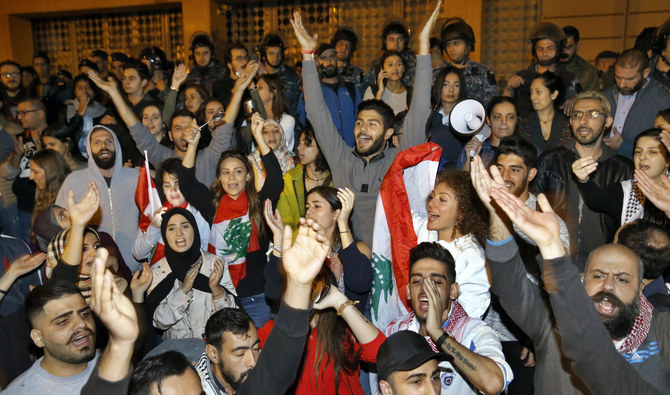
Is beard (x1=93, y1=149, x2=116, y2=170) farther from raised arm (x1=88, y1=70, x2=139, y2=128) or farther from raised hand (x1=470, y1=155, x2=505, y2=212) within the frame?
raised hand (x1=470, y1=155, x2=505, y2=212)

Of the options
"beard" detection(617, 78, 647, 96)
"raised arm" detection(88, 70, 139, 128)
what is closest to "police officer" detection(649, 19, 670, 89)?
"beard" detection(617, 78, 647, 96)

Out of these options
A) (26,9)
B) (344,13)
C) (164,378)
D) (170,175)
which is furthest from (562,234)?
(26,9)

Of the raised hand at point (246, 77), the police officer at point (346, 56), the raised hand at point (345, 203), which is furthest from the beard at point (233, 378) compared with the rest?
the police officer at point (346, 56)

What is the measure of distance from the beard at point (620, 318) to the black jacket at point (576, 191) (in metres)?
1.52

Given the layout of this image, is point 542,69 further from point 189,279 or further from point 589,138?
point 189,279

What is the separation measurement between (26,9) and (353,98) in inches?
363

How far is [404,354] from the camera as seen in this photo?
2.22 m

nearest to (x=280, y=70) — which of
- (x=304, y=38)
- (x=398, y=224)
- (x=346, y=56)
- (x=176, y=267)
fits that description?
(x=346, y=56)

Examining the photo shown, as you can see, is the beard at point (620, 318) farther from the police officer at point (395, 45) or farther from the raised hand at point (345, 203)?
the police officer at point (395, 45)

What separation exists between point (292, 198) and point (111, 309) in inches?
102

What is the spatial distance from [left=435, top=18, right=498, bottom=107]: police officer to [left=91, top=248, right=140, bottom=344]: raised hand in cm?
426

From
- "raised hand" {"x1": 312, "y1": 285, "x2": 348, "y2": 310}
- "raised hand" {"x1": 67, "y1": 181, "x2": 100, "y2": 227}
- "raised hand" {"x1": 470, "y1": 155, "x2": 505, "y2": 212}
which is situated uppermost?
"raised hand" {"x1": 470, "y1": 155, "x2": 505, "y2": 212}

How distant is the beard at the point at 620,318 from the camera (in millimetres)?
2205

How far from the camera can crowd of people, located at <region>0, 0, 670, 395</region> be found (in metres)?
2.12
